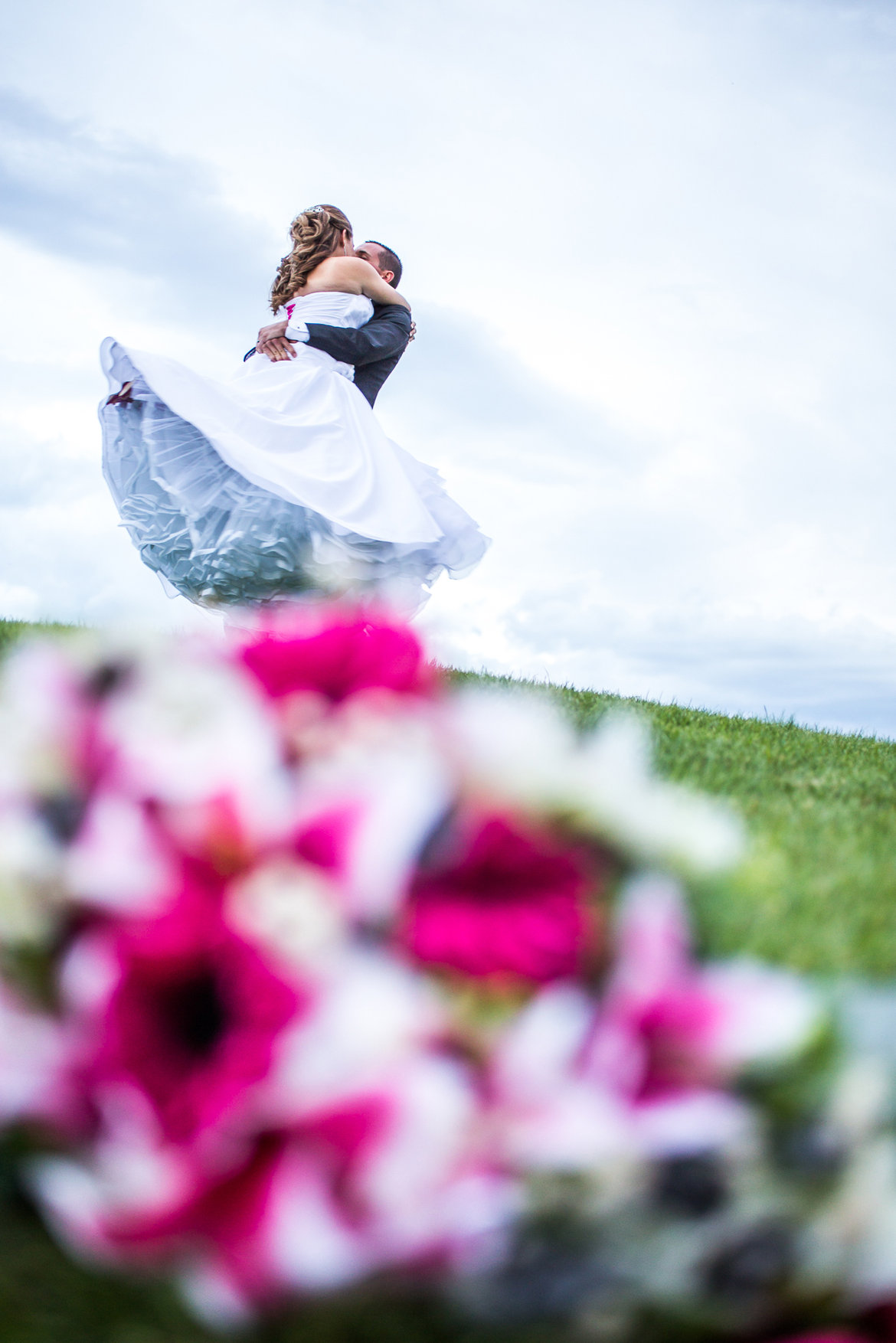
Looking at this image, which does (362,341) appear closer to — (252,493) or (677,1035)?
(252,493)

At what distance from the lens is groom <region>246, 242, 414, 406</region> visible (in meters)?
7.25

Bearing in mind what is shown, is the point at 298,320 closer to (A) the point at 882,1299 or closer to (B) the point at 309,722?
(B) the point at 309,722

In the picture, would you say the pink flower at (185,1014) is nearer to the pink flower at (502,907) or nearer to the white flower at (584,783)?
the pink flower at (502,907)

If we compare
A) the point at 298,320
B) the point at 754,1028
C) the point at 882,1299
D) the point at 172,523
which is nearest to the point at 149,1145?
the point at 754,1028

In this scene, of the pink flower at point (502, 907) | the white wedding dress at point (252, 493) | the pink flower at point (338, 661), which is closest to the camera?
the pink flower at point (502, 907)

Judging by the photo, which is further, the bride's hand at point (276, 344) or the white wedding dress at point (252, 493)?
the bride's hand at point (276, 344)

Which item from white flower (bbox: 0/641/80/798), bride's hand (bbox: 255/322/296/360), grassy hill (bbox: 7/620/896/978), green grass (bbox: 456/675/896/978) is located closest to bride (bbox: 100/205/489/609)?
bride's hand (bbox: 255/322/296/360)

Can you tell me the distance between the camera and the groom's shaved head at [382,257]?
8523 millimetres

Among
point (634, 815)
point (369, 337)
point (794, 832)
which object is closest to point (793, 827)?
point (794, 832)

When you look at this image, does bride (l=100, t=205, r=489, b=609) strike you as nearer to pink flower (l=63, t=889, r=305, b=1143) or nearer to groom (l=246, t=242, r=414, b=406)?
groom (l=246, t=242, r=414, b=406)

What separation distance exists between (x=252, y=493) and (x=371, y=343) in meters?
1.93

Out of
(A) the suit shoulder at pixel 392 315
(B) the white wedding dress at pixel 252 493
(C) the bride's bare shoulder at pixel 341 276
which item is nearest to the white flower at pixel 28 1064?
(B) the white wedding dress at pixel 252 493

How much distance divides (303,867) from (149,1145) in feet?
0.97

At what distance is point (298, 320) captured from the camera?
730cm
